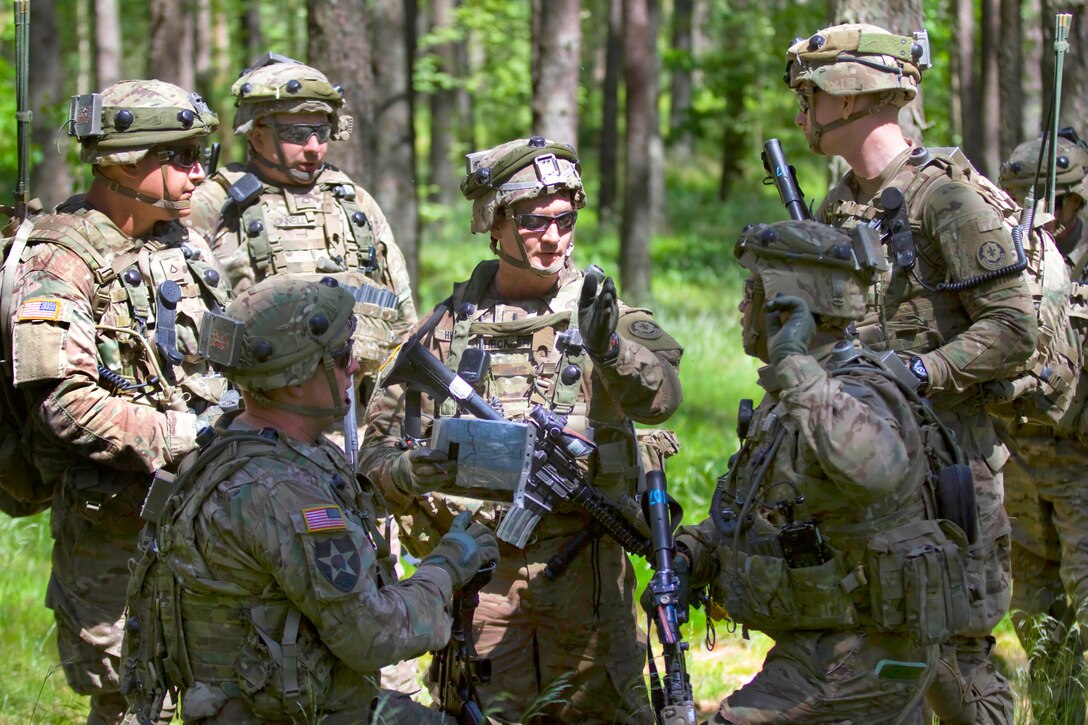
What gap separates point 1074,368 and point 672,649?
9.38ft

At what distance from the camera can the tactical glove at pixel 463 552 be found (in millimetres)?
3857

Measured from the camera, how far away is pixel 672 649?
4.12 m

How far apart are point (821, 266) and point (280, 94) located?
3.75m

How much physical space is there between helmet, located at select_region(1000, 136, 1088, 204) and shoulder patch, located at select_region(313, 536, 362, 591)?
446 cm

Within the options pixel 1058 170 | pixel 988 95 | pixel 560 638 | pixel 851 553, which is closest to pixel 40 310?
pixel 560 638

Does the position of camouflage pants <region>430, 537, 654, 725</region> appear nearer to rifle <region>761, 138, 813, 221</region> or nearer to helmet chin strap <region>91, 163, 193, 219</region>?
rifle <region>761, 138, 813, 221</region>

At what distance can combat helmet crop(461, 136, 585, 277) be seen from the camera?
15.6ft

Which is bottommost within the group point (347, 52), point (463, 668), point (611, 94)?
point (463, 668)

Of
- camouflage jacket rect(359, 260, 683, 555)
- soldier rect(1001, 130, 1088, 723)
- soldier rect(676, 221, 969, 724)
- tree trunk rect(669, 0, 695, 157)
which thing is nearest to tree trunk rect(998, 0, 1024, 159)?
soldier rect(1001, 130, 1088, 723)

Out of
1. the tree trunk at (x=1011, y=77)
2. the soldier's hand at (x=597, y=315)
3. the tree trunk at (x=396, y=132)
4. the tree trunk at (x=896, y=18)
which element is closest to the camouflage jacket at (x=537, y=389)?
the soldier's hand at (x=597, y=315)

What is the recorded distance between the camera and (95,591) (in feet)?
16.9

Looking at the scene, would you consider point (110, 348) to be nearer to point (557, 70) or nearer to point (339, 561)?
point (339, 561)

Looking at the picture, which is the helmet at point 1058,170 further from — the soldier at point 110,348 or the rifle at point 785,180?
the soldier at point 110,348

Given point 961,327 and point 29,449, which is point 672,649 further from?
point 29,449
